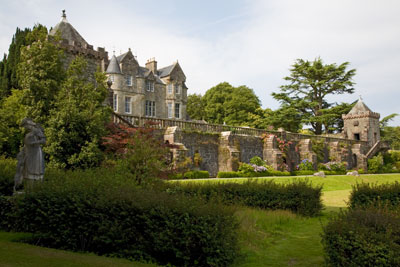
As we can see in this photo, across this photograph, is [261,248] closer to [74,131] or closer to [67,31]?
[74,131]

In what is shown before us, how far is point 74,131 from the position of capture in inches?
618

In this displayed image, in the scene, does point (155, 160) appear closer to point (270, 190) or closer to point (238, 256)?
point (270, 190)

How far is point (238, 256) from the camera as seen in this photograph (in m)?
6.37

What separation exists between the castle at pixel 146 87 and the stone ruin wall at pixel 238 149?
10954 mm

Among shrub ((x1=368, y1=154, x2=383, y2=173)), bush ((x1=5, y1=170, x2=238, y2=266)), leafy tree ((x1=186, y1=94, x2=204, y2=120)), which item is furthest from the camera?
leafy tree ((x1=186, y1=94, x2=204, y2=120))

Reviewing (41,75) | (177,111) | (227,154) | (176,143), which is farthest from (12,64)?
(227,154)

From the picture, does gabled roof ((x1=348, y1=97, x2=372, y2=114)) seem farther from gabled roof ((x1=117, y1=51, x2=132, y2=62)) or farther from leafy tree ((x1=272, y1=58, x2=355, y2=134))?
gabled roof ((x1=117, y1=51, x2=132, y2=62))

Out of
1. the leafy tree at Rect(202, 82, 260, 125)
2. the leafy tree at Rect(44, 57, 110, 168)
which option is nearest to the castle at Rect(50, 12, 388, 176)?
the leafy tree at Rect(44, 57, 110, 168)

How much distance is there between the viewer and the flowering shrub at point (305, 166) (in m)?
30.2

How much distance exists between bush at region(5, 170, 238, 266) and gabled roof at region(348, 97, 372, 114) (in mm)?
40955

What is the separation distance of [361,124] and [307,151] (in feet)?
48.8

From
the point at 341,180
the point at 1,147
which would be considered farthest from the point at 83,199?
the point at 341,180

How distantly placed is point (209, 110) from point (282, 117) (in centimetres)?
1262

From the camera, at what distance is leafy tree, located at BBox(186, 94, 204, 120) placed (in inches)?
2175
